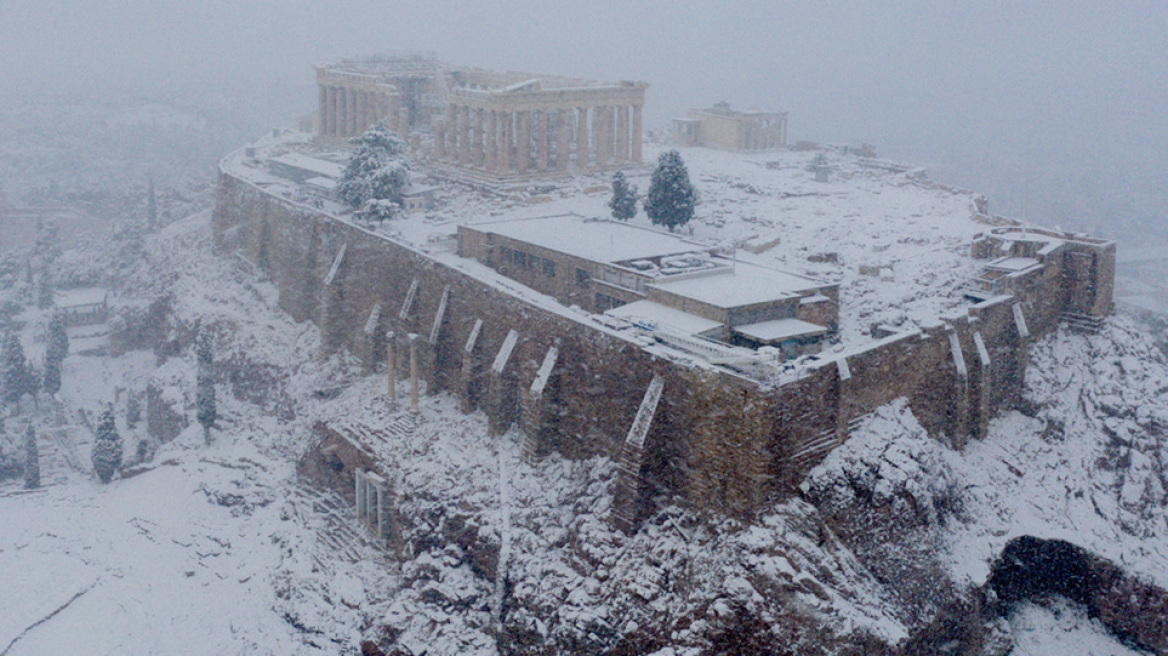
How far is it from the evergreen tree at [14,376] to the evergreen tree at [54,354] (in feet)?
3.65

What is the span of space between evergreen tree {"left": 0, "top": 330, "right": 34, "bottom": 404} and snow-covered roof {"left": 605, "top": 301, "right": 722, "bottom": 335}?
154 feet

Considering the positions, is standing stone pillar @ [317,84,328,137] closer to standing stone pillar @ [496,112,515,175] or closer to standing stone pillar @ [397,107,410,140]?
standing stone pillar @ [397,107,410,140]

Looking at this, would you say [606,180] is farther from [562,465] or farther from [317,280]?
[562,465]

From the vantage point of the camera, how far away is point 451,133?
6712 centimetres

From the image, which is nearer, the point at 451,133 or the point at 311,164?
the point at 311,164

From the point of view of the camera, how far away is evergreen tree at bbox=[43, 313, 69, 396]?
66125 mm

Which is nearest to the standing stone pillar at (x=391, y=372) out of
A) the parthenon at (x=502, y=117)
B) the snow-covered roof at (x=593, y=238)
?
the snow-covered roof at (x=593, y=238)

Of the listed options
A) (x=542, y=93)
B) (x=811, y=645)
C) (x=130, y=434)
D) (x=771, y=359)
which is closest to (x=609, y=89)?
(x=542, y=93)

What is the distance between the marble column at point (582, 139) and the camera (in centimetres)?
6575

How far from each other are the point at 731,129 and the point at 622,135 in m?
15.5

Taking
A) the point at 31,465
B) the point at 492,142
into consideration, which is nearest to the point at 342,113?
the point at 492,142

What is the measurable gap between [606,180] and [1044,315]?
29.9 metres

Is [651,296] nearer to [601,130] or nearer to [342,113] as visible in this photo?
[601,130]

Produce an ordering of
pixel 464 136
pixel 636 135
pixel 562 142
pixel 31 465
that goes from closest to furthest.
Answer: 1. pixel 31 465
2. pixel 562 142
3. pixel 464 136
4. pixel 636 135
